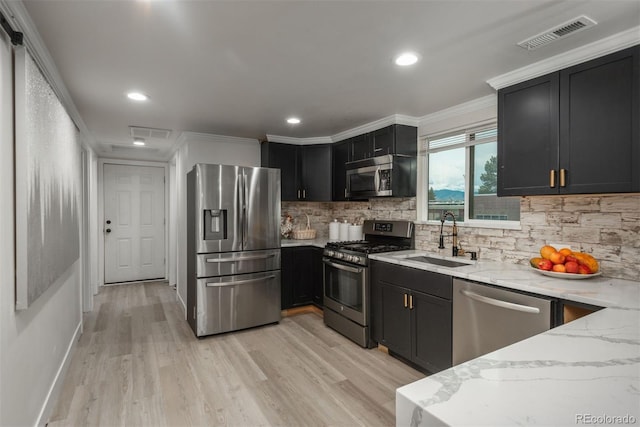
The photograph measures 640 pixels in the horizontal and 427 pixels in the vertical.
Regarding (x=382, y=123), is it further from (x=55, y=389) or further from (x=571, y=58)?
(x=55, y=389)

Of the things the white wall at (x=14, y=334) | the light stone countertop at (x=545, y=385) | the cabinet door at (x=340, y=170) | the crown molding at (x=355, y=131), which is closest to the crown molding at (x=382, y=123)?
the crown molding at (x=355, y=131)

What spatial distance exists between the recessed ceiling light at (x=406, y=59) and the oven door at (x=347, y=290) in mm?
1840

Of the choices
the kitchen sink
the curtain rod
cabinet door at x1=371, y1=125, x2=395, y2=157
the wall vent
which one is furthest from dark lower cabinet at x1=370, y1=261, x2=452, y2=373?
the wall vent

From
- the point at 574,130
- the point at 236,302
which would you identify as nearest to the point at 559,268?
the point at 574,130

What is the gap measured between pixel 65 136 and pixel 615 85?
3735 millimetres

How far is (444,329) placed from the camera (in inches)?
99.8

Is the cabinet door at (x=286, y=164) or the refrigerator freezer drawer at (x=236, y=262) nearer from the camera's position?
the refrigerator freezer drawer at (x=236, y=262)

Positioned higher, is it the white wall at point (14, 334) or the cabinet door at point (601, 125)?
the cabinet door at point (601, 125)

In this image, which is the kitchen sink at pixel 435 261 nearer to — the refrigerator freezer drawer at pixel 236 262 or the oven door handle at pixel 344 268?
the oven door handle at pixel 344 268

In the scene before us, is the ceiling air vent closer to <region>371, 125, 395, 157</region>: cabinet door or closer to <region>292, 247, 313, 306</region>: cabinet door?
<region>371, 125, 395, 157</region>: cabinet door

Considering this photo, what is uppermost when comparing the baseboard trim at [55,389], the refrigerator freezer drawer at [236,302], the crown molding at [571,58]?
the crown molding at [571,58]

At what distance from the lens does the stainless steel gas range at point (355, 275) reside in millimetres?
3279

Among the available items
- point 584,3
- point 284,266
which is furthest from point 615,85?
point 284,266

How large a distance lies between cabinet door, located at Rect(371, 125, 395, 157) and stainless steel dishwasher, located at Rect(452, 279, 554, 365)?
167cm
